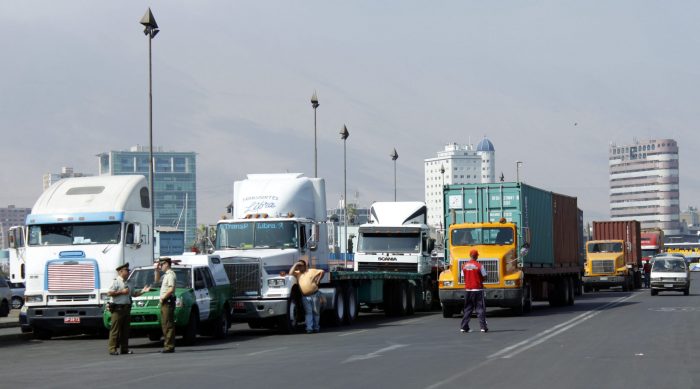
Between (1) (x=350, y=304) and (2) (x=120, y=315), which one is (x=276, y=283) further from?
(2) (x=120, y=315)

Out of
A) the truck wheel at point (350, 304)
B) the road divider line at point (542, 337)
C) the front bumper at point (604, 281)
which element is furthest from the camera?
the front bumper at point (604, 281)

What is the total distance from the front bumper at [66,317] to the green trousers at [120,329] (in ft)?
13.6

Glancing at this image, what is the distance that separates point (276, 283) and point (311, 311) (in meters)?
1.24

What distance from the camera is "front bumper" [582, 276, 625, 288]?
58375 millimetres

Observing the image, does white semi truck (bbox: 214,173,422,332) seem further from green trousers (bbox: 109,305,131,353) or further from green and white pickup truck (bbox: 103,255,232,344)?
green trousers (bbox: 109,305,131,353)

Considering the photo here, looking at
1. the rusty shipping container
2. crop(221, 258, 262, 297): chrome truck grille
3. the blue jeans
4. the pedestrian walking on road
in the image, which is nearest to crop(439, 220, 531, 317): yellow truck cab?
the blue jeans

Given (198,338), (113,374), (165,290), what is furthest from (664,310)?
(113,374)

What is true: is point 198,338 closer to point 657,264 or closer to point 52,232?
point 52,232

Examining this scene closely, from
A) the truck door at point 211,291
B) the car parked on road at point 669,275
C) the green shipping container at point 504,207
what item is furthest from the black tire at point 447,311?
the car parked on road at point 669,275

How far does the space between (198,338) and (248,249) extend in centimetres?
278

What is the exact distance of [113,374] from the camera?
16.7 metres

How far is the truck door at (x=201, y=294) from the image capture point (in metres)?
23.6

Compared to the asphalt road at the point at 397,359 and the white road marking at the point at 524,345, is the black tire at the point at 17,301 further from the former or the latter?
the white road marking at the point at 524,345

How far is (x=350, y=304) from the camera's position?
30.8m
